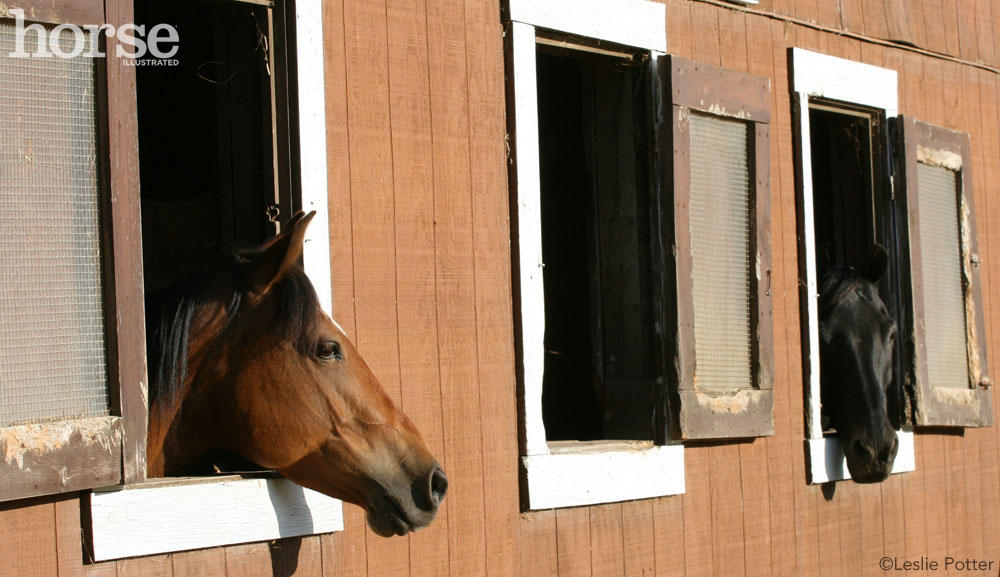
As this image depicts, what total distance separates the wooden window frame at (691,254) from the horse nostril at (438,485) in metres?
1.66

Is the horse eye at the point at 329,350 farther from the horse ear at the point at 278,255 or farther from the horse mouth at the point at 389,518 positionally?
the horse mouth at the point at 389,518

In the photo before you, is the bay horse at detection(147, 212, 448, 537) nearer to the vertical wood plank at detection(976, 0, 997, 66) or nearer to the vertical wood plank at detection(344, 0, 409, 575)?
the vertical wood plank at detection(344, 0, 409, 575)

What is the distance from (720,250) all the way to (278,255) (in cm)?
233

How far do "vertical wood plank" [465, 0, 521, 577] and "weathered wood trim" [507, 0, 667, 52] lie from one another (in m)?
0.16

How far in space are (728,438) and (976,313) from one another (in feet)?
6.90

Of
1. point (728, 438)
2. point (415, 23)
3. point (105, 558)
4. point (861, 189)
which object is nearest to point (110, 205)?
point (105, 558)

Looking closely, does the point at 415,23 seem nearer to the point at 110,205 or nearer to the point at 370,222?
the point at 370,222

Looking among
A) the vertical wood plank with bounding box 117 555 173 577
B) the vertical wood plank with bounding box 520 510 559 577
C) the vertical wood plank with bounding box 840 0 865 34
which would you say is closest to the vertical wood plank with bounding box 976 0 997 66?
the vertical wood plank with bounding box 840 0 865 34

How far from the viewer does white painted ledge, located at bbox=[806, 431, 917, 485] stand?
17.7ft

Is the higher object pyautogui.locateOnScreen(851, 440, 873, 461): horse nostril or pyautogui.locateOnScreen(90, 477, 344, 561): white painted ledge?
pyautogui.locateOnScreen(90, 477, 344, 561): white painted ledge

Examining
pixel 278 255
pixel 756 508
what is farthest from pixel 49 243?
pixel 756 508

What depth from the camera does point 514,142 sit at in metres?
4.27


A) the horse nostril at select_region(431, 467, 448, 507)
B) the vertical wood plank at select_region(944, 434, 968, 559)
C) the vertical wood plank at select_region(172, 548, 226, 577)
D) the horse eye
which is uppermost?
the horse eye

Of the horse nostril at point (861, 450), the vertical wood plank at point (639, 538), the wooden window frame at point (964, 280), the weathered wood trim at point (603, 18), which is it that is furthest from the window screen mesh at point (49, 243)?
the wooden window frame at point (964, 280)
